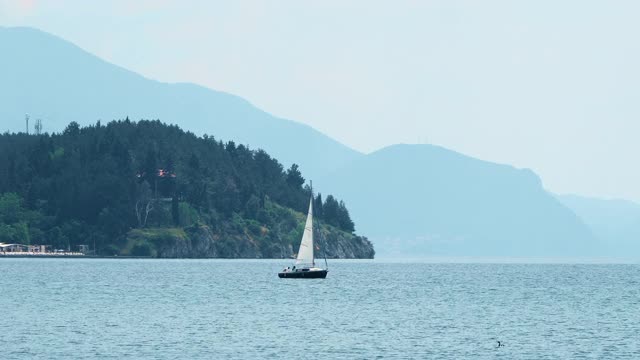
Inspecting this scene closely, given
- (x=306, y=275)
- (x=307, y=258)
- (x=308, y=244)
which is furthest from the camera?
(x=306, y=275)

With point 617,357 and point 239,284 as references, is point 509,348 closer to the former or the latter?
point 617,357

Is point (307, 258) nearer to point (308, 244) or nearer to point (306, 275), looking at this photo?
point (308, 244)

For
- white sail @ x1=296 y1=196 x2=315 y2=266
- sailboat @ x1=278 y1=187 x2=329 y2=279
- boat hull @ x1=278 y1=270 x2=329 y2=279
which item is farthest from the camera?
boat hull @ x1=278 y1=270 x2=329 y2=279

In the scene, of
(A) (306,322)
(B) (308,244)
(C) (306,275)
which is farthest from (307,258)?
(A) (306,322)

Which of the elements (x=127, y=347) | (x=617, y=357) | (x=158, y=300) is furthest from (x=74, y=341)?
(x=158, y=300)

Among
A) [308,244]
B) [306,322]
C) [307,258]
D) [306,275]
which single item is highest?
[308,244]

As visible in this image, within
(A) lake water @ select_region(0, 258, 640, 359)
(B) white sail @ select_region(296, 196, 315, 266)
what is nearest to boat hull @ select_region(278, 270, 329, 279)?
(B) white sail @ select_region(296, 196, 315, 266)

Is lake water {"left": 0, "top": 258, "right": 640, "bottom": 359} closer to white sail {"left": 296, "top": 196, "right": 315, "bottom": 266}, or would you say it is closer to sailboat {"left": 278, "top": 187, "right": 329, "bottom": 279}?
white sail {"left": 296, "top": 196, "right": 315, "bottom": 266}

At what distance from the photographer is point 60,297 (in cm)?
14450

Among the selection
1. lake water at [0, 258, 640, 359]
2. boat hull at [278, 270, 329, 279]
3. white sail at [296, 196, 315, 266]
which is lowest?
lake water at [0, 258, 640, 359]

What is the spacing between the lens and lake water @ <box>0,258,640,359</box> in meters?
88.9

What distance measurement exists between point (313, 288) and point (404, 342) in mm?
→ 81455

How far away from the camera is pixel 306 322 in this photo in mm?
113375

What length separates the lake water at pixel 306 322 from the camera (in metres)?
88.9
